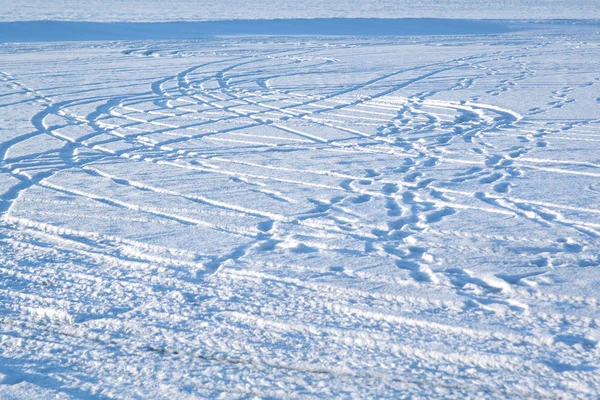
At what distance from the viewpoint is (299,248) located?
470 cm

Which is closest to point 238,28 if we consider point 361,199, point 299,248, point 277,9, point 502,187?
→ point 277,9

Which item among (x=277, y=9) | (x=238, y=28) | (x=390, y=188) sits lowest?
(x=277, y=9)

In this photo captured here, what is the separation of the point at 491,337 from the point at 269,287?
120 cm

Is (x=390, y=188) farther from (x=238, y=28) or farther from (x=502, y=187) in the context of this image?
(x=238, y=28)

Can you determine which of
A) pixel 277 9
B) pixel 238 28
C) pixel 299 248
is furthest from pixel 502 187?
pixel 277 9

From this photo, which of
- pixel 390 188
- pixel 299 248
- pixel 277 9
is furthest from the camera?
pixel 277 9

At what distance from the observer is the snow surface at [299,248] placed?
325 cm

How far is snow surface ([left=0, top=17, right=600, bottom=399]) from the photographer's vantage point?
10.6ft

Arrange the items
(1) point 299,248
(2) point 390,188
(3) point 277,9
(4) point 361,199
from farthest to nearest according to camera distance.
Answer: (3) point 277,9, (2) point 390,188, (4) point 361,199, (1) point 299,248

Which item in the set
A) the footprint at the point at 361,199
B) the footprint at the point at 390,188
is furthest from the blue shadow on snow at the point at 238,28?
the footprint at the point at 361,199

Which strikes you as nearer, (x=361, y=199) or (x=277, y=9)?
(x=361, y=199)

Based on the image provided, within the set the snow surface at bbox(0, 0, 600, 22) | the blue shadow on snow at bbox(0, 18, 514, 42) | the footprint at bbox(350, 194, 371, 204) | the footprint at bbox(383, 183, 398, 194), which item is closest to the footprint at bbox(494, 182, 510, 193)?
the footprint at bbox(383, 183, 398, 194)

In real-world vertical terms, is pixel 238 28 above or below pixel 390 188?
below

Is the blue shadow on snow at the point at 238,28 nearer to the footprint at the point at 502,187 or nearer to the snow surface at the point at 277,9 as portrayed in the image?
the snow surface at the point at 277,9
